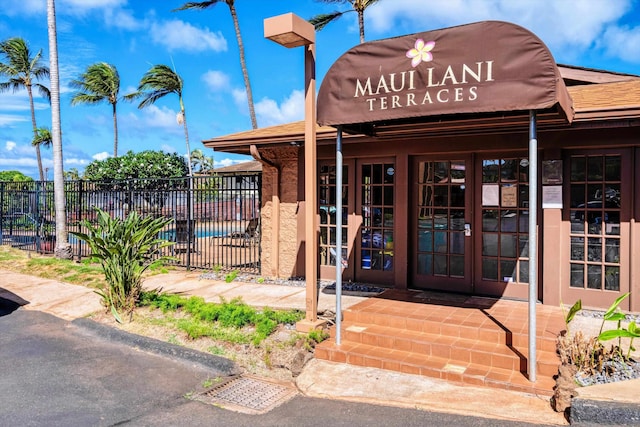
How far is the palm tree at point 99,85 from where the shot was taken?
33719 mm

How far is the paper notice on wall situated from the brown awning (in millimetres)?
2188

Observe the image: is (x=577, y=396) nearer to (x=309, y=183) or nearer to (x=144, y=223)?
(x=309, y=183)

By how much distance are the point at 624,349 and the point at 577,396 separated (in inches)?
58.1

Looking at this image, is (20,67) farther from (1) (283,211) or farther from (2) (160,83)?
(1) (283,211)

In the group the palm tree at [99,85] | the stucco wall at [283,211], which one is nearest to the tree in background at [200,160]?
the palm tree at [99,85]

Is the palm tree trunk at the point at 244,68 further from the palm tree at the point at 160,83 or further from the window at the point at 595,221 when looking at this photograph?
the window at the point at 595,221

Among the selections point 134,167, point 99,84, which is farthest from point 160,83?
point 99,84

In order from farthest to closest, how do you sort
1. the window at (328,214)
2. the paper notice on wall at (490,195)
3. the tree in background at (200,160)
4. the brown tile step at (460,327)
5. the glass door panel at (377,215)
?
the tree in background at (200,160)
the window at (328,214)
the glass door panel at (377,215)
the paper notice on wall at (490,195)
the brown tile step at (460,327)

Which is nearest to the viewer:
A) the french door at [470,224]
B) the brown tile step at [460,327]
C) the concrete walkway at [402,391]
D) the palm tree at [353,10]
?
the concrete walkway at [402,391]

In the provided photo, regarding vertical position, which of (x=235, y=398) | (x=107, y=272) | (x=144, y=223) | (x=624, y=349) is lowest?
(x=235, y=398)

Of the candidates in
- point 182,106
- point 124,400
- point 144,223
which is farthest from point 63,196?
point 182,106

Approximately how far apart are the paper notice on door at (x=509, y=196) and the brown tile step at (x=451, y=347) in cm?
263

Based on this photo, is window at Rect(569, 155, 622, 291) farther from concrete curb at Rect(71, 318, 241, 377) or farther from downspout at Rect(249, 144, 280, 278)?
downspout at Rect(249, 144, 280, 278)

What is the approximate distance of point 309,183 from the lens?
5984mm
